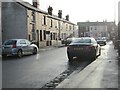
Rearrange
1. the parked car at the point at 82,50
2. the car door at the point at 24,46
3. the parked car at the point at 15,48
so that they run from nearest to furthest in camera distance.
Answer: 1. the parked car at the point at 82,50
2. the parked car at the point at 15,48
3. the car door at the point at 24,46

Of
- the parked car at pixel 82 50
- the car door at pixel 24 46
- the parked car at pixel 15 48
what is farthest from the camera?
the car door at pixel 24 46

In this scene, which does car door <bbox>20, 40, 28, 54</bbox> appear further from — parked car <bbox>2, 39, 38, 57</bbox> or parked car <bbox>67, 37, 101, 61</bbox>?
parked car <bbox>67, 37, 101, 61</bbox>

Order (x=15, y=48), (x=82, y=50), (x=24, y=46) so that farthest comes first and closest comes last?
(x=24, y=46) → (x=15, y=48) → (x=82, y=50)

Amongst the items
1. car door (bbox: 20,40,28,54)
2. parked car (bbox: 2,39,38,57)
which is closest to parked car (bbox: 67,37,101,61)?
parked car (bbox: 2,39,38,57)

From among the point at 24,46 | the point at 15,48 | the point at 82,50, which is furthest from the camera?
the point at 24,46

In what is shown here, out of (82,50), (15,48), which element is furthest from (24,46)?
(82,50)

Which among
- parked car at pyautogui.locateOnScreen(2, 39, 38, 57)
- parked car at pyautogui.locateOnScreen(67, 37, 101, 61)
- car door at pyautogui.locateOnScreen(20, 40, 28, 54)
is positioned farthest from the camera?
car door at pyautogui.locateOnScreen(20, 40, 28, 54)

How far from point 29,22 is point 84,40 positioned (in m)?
20.7

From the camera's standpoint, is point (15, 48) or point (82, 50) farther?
point (15, 48)

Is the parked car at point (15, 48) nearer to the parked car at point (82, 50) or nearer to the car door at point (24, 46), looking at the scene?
Result: the car door at point (24, 46)

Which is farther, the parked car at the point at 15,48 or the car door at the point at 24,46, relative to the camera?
the car door at the point at 24,46

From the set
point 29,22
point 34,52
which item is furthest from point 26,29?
point 34,52

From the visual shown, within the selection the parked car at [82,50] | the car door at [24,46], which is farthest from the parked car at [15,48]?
the parked car at [82,50]

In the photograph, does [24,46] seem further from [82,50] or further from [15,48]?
[82,50]
